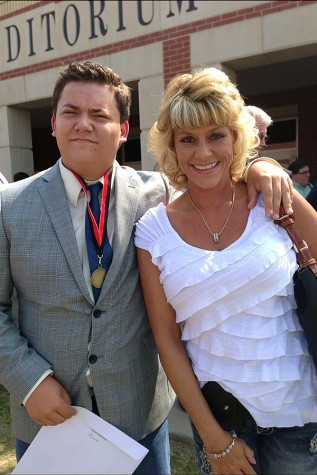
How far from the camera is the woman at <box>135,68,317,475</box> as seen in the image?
5.07ft

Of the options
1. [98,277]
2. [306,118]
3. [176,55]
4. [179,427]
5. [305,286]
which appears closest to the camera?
[305,286]

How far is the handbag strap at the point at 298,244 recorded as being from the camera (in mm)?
1531

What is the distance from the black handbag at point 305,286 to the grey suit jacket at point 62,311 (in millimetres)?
587

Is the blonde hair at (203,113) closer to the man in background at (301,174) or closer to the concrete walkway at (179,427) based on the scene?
the concrete walkway at (179,427)

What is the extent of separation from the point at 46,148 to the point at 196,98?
540 inches

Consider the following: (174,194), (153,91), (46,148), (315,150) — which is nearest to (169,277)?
(174,194)

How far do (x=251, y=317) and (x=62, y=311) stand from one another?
673mm

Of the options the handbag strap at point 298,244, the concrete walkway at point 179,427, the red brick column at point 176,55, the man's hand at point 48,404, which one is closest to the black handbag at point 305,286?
the handbag strap at point 298,244

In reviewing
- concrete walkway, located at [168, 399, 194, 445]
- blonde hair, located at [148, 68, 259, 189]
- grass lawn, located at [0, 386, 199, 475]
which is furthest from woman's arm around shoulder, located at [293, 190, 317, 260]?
concrete walkway, located at [168, 399, 194, 445]

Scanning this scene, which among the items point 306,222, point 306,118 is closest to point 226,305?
point 306,222

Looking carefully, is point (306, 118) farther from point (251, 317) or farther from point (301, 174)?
point (251, 317)

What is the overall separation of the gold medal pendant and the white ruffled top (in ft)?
0.64

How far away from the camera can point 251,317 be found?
155 centimetres

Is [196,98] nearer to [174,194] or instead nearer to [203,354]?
[174,194]
